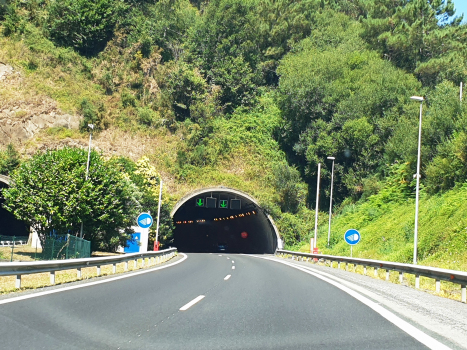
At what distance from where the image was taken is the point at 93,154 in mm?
37375

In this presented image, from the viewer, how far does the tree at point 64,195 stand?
32219 mm

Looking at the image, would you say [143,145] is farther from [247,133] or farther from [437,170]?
[437,170]

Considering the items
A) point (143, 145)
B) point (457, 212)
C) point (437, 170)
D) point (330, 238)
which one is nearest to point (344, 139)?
point (330, 238)

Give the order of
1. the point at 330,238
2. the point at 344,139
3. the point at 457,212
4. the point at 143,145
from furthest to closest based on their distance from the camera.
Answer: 1. the point at 143,145
2. the point at 344,139
3. the point at 330,238
4. the point at 457,212

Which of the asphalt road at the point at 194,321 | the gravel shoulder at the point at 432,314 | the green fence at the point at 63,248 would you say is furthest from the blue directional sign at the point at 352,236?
the asphalt road at the point at 194,321

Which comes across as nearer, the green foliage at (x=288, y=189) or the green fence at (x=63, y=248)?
the green fence at (x=63, y=248)

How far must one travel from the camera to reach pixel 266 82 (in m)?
75.8

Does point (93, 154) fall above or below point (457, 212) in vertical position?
above

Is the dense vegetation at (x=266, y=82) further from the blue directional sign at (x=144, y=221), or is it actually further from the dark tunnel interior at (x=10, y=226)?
the blue directional sign at (x=144, y=221)

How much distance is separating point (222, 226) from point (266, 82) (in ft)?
69.5

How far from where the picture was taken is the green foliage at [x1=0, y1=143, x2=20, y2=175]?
49.4m

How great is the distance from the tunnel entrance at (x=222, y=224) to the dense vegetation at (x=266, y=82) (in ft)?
8.01

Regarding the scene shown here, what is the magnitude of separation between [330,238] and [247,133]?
2105 centimetres

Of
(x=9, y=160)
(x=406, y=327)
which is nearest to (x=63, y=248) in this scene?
(x=406, y=327)
